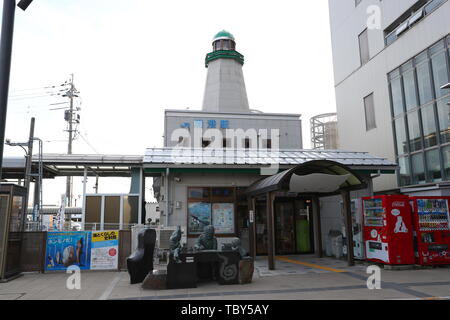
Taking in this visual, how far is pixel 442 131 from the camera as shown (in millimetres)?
15109

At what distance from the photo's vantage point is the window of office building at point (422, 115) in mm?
14977

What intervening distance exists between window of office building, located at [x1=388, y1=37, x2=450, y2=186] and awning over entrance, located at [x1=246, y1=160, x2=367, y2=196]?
6.37 metres

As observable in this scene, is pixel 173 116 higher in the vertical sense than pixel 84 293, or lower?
higher

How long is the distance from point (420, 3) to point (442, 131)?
6.93 metres

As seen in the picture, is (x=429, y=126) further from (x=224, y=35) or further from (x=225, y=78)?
(x=224, y=35)

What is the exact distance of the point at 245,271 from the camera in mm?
8930

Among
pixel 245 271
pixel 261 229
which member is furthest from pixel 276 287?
pixel 261 229

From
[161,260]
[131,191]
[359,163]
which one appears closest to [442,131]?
[359,163]

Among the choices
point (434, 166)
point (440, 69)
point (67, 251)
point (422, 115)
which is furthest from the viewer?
point (422, 115)

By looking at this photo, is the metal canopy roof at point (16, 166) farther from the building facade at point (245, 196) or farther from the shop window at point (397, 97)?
the shop window at point (397, 97)

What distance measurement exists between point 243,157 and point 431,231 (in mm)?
7125

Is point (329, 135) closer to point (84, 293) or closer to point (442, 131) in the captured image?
point (442, 131)

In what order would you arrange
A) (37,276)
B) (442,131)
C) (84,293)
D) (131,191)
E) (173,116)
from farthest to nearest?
(173,116)
(131,191)
(442,131)
(37,276)
(84,293)

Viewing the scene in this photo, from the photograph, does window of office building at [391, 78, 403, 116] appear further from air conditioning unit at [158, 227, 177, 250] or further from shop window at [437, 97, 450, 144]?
air conditioning unit at [158, 227, 177, 250]
